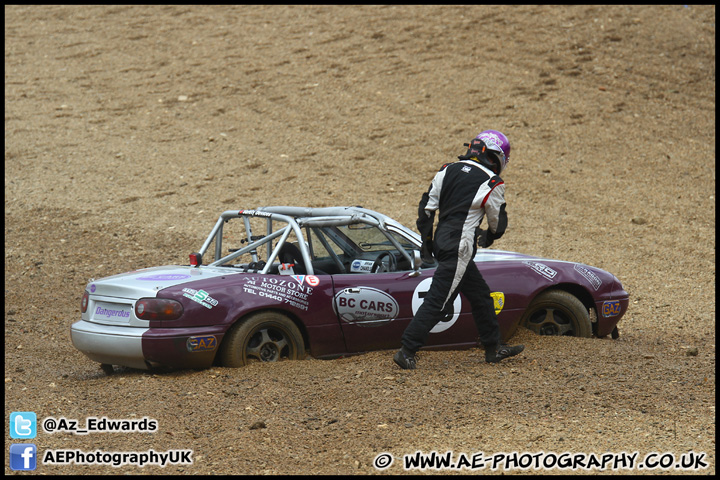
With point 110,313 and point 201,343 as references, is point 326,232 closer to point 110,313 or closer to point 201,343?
point 201,343

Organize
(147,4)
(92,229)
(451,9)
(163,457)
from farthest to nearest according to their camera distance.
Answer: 1. (147,4)
2. (451,9)
3. (92,229)
4. (163,457)

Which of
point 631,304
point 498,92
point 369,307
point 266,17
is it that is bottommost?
point 631,304

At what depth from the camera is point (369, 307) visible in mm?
6988

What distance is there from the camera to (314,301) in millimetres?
6820

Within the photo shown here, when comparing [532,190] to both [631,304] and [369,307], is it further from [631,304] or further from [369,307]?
[369,307]

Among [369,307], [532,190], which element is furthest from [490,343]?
[532,190]

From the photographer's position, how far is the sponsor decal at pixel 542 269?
746 cm

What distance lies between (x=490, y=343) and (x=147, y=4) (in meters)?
21.9

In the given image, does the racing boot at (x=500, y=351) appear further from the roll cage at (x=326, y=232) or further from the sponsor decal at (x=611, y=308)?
the sponsor decal at (x=611, y=308)

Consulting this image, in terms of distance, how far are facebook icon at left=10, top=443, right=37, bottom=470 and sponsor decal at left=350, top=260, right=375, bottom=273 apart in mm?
3111

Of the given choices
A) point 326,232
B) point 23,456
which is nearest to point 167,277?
point 326,232

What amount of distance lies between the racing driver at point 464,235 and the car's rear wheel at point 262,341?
2.80ft

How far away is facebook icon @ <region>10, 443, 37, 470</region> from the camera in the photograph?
4863mm

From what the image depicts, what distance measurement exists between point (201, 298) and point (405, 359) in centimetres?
161
